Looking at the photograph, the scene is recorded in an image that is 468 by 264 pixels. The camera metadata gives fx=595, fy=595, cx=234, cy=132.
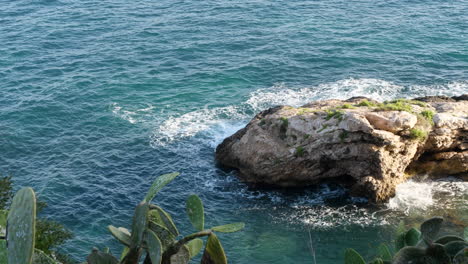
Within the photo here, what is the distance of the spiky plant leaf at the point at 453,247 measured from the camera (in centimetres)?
1020

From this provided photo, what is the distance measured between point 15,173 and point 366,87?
28553mm

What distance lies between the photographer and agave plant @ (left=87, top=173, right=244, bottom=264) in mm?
11414

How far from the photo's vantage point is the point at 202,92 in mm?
51000

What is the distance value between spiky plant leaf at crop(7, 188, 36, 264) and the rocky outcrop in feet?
88.0

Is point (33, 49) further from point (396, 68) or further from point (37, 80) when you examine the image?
point (396, 68)

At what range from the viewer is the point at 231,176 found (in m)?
37.9

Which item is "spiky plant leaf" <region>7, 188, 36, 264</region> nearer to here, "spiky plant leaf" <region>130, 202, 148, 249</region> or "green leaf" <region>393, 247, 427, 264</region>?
"spiky plant leaf" <region>130, 202, 148, 249</region>

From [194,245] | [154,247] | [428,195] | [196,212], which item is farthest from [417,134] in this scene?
[154,247]

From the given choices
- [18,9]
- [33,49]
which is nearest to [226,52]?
[33,49]

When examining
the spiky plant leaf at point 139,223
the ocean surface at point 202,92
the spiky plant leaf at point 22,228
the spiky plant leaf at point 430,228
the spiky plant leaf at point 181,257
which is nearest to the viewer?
the spiky plant leaf at point 22,228

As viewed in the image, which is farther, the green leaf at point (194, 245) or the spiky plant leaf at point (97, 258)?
the green leaf at point (194, 245)

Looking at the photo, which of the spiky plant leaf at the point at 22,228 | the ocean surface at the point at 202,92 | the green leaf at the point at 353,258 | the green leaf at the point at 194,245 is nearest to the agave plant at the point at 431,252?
the green leaf at the point at 353,258

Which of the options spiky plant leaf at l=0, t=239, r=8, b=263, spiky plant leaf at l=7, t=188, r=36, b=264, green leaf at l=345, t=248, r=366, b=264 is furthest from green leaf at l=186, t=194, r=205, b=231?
spiky plant leaf at l=7, t=188, r=36, b=264

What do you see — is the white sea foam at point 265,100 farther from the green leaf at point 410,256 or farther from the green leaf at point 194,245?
the green leaf at point 410,256
